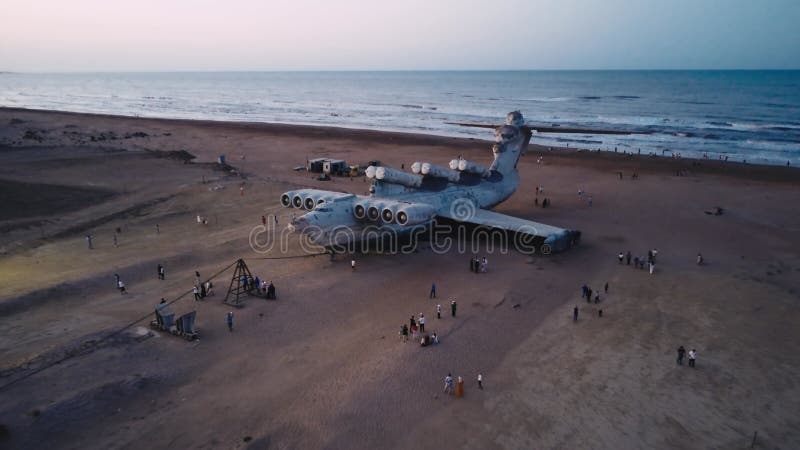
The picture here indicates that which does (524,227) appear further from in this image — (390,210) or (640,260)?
(390,210)

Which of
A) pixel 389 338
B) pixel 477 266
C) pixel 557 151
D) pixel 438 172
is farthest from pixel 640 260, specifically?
pixel 557 151

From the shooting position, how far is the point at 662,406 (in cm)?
1429

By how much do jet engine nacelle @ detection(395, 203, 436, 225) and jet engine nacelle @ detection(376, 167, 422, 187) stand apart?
8.92 feet

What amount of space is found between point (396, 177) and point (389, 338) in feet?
33.3

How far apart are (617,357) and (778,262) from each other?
15.3 metres

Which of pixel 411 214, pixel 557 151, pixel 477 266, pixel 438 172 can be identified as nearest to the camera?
pixel 411 214

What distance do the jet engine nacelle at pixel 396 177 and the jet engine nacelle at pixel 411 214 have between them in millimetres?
2720

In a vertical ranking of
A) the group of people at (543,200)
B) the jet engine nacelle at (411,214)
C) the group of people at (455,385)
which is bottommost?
the group of people at (455,385)

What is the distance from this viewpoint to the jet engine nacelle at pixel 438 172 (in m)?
27.3

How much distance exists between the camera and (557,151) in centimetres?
6150

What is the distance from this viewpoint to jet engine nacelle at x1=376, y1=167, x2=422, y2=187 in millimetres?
24969

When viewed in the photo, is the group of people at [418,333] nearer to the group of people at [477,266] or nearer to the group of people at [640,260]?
the group of people at [477,266]

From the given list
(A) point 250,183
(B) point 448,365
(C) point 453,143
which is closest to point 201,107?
(C) point 453,143

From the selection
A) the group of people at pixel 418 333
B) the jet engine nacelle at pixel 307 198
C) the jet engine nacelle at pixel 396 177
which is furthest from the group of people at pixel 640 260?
the jet engine nacelle at pixel 307 198
